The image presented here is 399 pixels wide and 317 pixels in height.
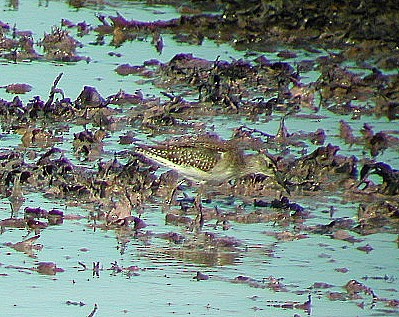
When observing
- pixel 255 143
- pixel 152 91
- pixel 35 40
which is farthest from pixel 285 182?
pixel 35 40

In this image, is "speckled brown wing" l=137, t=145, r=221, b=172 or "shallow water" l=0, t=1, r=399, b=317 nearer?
"shallow water" l=0, t=1, r=399, b=317

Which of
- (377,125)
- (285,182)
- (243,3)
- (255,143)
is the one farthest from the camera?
(243,3)

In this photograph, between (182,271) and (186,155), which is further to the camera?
(186,155)

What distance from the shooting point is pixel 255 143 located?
1262 cm

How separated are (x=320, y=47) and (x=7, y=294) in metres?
8.48

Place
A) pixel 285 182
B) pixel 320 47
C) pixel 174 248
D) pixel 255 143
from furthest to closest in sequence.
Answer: pixel 320 47, pixel 255 143, pixel 285 182, pixel 174 248

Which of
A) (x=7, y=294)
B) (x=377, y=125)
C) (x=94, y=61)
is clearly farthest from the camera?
(x=94, y=61)

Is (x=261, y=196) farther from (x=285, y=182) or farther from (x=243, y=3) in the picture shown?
(x=243, y=3)

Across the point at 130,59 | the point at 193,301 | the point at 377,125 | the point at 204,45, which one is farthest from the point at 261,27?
the point at 193,301

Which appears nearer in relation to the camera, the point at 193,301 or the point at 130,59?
the point at 193,301

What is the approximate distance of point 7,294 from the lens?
8.56 meters

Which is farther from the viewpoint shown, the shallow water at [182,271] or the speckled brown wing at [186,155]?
the speckled brown wing at [186,155]

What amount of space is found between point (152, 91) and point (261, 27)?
2.92 m

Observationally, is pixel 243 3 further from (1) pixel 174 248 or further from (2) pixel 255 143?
(1) pixel 174 248
